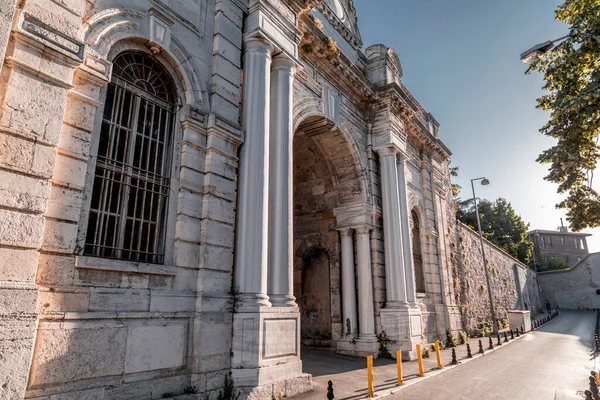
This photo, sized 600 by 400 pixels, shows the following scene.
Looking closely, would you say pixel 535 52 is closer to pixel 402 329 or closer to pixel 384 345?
pixel 402 329

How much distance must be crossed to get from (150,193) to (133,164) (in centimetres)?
56

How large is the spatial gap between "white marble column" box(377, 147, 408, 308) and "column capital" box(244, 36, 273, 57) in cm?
676

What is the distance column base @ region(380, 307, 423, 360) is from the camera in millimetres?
11789

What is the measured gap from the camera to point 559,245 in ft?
214

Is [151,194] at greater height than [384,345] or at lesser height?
greater

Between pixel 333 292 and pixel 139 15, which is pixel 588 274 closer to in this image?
pixel 333 292

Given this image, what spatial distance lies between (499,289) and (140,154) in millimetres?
26911

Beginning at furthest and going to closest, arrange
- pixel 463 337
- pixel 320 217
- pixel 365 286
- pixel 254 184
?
pixel 463 337, pixel 320 217, pixel 365 286, pixel 254 184

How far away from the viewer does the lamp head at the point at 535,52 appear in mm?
7777

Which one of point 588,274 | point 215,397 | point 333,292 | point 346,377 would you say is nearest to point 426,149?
point 333,292

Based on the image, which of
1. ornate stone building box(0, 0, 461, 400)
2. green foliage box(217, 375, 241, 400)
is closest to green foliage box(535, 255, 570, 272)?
ornate stone building box(0, 0, 461, 400)

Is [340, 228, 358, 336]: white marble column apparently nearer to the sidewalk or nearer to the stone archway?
→ the stone archway

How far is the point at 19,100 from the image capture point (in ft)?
15.4

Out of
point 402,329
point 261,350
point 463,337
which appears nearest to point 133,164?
point 261,350
